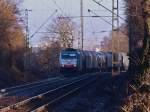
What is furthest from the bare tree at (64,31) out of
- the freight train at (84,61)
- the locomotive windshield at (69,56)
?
the locomotive windshield at (69,56)

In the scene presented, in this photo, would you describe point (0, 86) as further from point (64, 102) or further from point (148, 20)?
point (148, 20)

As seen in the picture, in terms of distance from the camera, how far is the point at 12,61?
62.9 metres

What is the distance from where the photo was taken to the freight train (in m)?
67.1

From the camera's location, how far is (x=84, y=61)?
72.9 metres

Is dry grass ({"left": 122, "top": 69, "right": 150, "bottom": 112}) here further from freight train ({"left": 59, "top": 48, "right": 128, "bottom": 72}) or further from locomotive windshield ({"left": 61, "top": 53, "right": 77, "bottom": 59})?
locomotive windshield ({"left": 61, "top": 53, "right": 77, "bottom": 59})

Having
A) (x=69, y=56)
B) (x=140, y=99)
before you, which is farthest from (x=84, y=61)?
(x=140, y=99)

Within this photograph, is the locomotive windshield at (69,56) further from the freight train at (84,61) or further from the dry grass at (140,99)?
the dry grass at (140,99)

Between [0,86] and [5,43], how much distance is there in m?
15.8

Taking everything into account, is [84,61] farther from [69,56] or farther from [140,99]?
[140,99]

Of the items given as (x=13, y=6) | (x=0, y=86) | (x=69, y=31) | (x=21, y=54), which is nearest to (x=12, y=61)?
(x=21, y=54)

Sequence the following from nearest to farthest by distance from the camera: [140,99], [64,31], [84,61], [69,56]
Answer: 1. [140,99]
2. [69,56]
3. [84,61]
4. [64,31]

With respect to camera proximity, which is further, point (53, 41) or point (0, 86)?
point (53, 41)

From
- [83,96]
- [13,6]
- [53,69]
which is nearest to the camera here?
[83,96]

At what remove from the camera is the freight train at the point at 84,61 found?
67.1 metres
